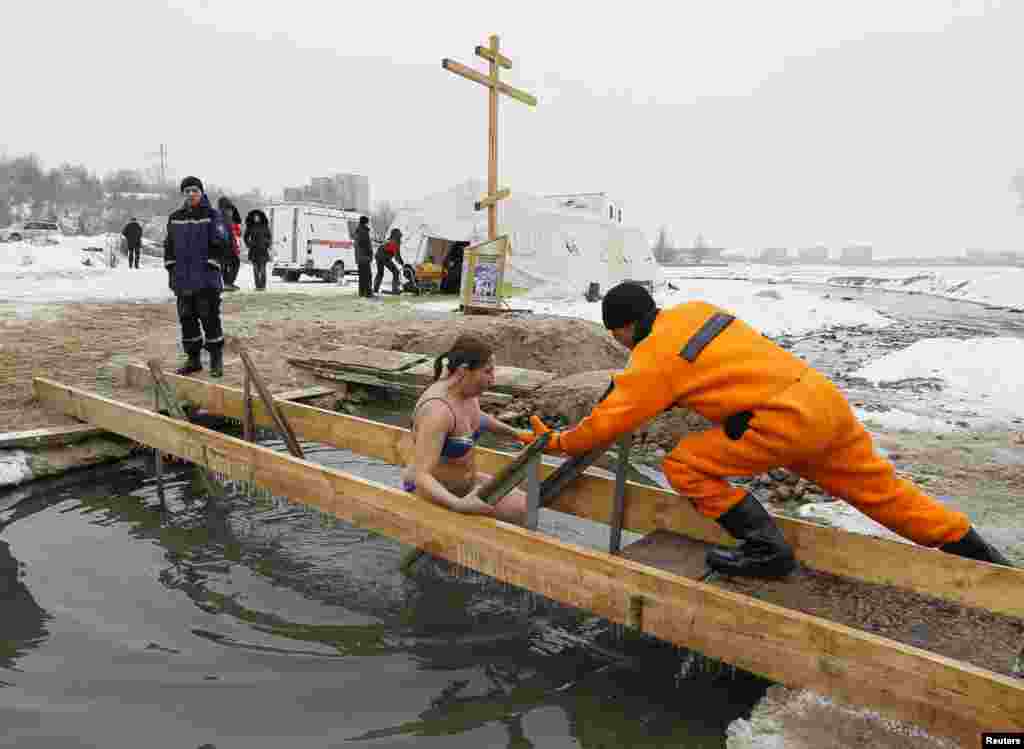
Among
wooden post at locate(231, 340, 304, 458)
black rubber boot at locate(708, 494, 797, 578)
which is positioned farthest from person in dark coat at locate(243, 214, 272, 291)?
black rubber boot at locate(708, 494, 797, 578)

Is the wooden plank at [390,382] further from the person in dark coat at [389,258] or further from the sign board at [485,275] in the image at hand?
the person in dark coat at [389,258]

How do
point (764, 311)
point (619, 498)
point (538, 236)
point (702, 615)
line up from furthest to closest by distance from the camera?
point (764, 311), point (538, 236), point (619, 498), point (702, 615)

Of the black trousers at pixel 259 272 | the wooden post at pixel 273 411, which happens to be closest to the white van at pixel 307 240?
the black trousers at pixel 259 272

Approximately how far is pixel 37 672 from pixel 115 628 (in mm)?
416

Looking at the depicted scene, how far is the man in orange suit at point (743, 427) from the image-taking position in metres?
2.86

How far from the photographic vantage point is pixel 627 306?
3098 millimetres

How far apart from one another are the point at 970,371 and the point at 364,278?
41.7 feet

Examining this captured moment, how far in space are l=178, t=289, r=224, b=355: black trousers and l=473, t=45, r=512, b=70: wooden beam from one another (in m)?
7.30

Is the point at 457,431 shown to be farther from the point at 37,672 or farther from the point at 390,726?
the point at 37,672

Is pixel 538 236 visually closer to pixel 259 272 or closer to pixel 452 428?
pixel 259 272

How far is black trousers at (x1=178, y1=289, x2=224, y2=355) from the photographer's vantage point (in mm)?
7230

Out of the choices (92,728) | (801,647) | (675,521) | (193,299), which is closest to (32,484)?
(193,299)

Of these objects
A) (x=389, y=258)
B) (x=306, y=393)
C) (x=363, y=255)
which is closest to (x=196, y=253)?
(x=306, y=393)

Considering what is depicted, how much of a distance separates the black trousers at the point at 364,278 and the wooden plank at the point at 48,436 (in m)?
11.7
